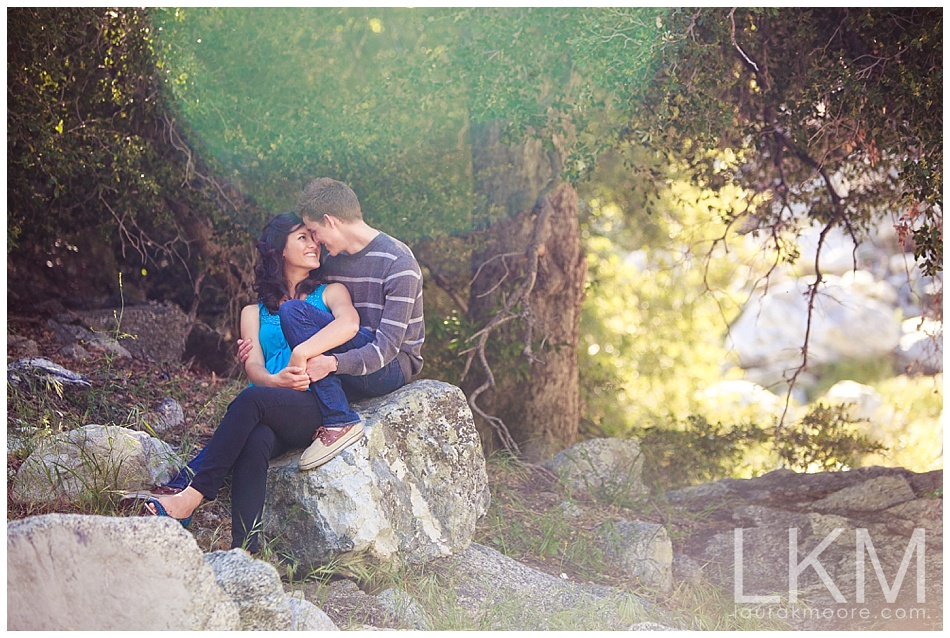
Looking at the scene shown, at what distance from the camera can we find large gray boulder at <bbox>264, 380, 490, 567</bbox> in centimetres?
362

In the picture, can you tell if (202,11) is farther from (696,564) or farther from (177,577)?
(696,564)

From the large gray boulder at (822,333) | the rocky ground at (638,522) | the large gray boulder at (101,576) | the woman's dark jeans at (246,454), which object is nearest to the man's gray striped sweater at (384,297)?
the woman's dark jeans at (246,454)

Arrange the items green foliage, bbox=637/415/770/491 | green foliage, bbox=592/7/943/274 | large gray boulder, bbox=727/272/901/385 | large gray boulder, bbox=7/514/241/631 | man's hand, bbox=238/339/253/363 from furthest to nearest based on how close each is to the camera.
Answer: large gray boulder, bbox=727/272/901/385, green foliage, bbox=637/415/770/491, green foliage, bbox=592/7/943/274, man's hand, bbox=238/339/253/363, large gray boulder, bbox=7/514/241/631

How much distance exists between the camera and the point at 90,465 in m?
3.92

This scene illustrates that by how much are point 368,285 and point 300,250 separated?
1.06ft

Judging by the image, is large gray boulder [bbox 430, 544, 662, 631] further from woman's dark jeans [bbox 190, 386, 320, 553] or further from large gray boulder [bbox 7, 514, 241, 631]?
large gray boulder [bbox 7, 514, 241, 631]

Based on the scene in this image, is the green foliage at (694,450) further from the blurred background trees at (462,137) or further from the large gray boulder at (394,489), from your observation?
the large gray boulder at (394,489)

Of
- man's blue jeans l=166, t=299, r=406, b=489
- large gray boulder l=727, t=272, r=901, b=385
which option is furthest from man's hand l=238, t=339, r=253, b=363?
large gray boulder l=727, t=272, r=901, b=385

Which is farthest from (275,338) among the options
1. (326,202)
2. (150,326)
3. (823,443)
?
(823,443)

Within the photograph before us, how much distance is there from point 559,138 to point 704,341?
5232mm

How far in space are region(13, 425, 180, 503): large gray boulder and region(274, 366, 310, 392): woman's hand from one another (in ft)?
2.95

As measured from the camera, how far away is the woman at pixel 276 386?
3.49 m

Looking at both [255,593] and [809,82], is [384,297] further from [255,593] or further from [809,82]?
[809,82]

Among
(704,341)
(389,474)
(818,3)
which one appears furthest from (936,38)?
(704,341)
